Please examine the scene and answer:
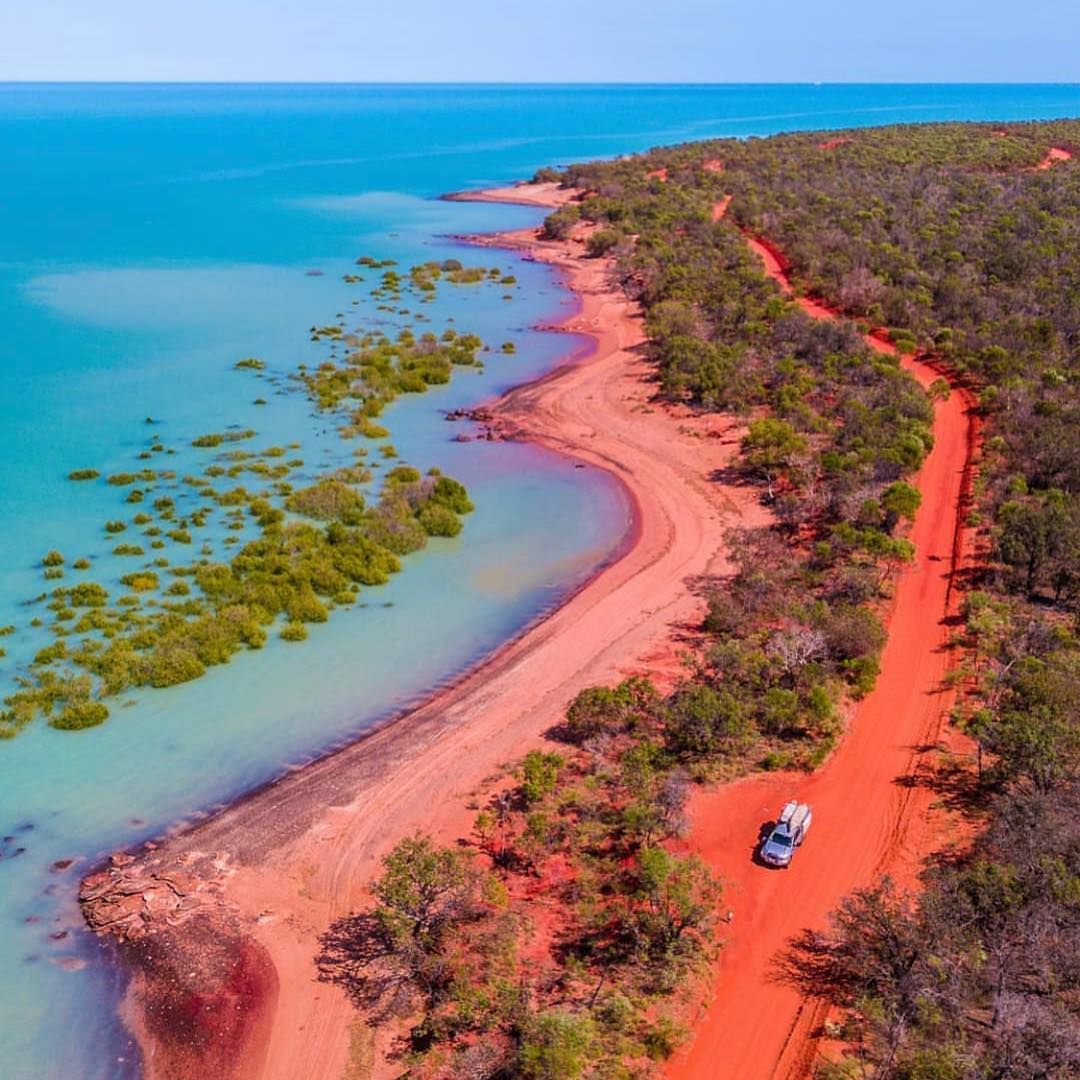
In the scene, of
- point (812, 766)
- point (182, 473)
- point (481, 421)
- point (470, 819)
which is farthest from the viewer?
point (481, 421)

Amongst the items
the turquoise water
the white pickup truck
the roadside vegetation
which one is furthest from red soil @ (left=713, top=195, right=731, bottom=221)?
the white pickup truck

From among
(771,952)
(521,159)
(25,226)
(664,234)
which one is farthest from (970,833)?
(521,159)

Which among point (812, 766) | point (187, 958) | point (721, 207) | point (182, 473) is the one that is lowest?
point (187, 958)

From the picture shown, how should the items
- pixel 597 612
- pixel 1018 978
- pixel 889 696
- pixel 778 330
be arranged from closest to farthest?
pixel 1018 978 → pixel 889 696 → pixel 597 612 → pixel 778 330

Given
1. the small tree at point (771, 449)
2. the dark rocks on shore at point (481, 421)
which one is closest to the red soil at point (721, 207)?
the dark rocks on shore at point (481, 421)

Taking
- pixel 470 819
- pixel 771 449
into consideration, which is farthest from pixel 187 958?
pixel 771 449

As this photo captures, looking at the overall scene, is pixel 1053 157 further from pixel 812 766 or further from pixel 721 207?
pixel 812 766

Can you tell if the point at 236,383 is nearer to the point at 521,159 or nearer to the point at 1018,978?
the point at 1018,978

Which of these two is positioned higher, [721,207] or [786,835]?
[721,207]
